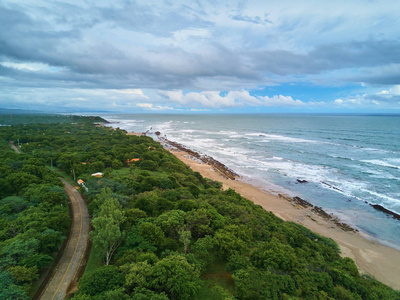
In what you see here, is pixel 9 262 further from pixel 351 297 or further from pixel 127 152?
pixel 127 152

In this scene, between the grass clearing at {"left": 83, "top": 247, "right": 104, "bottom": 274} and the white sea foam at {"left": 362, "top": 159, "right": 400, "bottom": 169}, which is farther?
the white sea foam at {"left": 362, "top": 159, "right": 400, "bottom": 169}

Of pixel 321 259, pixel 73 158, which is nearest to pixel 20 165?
pixel 73 158

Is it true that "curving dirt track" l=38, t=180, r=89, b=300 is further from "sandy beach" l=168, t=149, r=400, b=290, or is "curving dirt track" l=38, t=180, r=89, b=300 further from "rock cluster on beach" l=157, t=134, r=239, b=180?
"rock cluster on beach" l=157, t=134, r=239, b=180

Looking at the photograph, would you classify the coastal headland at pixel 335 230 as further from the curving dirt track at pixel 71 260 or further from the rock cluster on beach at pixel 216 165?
the curving dirt track at pixel 71 260

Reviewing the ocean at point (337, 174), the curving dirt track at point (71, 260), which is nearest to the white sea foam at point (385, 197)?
the ocean at point (337, 174)

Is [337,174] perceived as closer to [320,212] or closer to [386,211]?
[386,211]

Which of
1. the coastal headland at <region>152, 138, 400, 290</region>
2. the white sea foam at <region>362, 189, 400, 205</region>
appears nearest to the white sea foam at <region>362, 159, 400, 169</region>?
the white sea foam at <region>362, 189, 400, 205</region>
